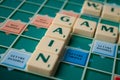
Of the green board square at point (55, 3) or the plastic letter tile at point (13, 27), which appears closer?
the plastic letter tile at point (13, 27)

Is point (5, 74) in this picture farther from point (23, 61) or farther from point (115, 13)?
point (115, 13)

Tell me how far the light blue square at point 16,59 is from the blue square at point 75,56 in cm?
21

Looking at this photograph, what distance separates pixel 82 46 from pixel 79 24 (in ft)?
0.49

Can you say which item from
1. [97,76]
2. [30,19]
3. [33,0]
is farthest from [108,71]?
[33,0]

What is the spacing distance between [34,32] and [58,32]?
0.55ft

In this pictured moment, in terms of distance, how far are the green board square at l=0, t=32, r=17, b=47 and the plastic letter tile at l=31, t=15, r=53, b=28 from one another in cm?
17

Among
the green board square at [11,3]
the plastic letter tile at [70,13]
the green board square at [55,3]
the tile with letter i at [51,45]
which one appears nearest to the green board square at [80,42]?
the tile with letter i at [51,45]

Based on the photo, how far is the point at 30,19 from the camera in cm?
145

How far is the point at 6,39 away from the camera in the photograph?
1.29m

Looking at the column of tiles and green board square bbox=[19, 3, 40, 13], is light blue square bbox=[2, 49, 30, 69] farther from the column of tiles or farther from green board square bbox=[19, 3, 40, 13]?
green board square bbox=[19, 3, 40, 13]

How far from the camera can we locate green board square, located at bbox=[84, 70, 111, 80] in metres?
1.13

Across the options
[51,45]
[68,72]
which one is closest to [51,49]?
[51,45]

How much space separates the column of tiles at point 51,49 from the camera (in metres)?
1.08

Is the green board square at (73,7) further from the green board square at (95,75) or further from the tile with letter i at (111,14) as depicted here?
the green board square at (95,75)
